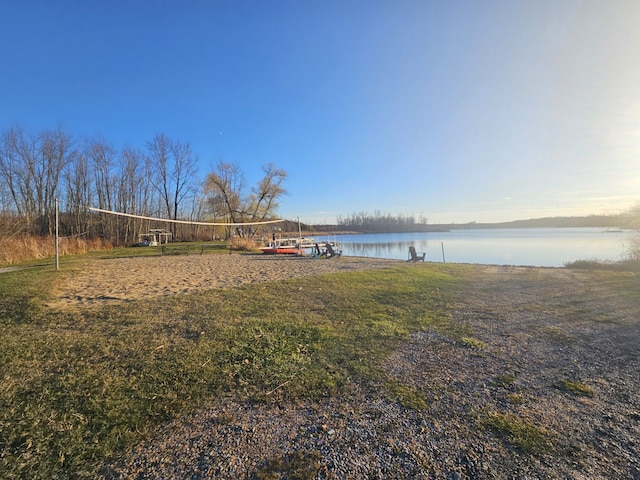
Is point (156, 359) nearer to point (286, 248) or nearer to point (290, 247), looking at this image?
point (286, 248)

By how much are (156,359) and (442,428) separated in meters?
3.09

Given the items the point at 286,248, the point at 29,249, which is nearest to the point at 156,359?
the point at 286,248

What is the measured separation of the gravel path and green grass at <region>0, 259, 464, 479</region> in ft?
0.77

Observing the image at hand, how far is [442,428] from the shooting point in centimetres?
227

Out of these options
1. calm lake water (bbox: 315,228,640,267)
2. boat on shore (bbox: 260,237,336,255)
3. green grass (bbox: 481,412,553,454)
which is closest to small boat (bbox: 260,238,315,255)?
boat on shore (bbox: 260,237,336,255)

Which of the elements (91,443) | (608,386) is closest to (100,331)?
(91,443)

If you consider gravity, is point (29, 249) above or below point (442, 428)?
above

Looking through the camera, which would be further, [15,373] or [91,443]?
[15,373]

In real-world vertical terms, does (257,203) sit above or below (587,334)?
above

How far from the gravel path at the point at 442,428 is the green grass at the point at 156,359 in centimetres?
23

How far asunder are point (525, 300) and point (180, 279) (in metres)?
9.26

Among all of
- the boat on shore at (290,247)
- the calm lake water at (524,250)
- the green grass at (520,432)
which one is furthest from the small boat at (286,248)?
the green grass at (520,432)

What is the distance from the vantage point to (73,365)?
3.34 m

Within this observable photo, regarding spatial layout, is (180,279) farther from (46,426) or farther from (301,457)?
(301,457)
